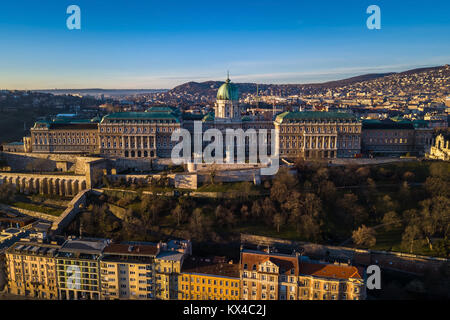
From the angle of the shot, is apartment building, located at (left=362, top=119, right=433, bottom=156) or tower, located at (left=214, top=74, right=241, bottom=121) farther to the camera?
tower, located at (left=214, top=74, right=241, bottom=121)

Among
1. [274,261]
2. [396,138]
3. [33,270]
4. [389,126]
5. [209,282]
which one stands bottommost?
[209,282]

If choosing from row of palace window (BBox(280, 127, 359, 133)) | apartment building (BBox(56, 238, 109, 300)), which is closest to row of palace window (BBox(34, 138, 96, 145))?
apartment building (BBox(56, 238, 109, 300))

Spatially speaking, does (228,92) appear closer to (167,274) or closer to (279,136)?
(279,136)

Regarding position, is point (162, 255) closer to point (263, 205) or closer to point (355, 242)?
point (263, 205)

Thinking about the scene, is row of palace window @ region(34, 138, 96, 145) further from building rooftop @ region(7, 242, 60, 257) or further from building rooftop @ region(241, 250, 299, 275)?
building rooftop @ region(241, 250, 299, 275)

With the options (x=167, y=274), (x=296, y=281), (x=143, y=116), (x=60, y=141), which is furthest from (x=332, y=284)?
(x=60, y=141)

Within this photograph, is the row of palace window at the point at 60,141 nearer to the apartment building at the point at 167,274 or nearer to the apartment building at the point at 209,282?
the apartment building at the point at 167,274
